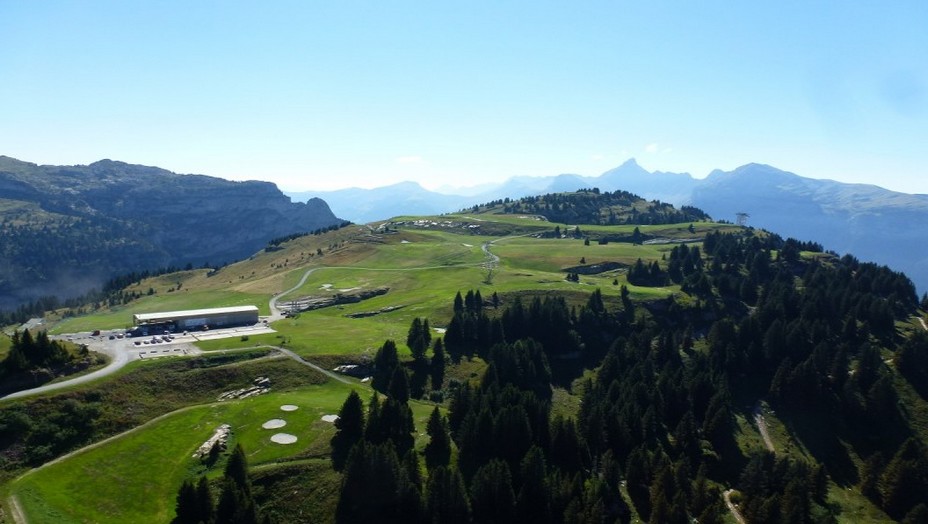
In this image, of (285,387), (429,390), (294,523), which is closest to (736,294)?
(429,390)

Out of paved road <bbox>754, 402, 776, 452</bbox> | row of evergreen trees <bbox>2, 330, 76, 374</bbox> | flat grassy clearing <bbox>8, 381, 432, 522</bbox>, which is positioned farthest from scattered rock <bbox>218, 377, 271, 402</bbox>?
paved road <bbox>754, 402, 776, 452</bbox>

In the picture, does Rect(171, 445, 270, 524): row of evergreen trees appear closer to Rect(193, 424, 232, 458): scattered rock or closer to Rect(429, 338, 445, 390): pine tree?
Rect(193, 424, 232, 458): scattered rock

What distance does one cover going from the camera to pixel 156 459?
72.4 m

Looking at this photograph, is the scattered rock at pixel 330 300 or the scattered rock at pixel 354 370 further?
the scattered rock at pixel 330 300

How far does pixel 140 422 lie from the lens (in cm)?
8025

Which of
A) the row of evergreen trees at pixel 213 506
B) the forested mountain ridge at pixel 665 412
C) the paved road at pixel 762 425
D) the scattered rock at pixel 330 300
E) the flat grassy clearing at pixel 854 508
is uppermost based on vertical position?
the scattered rock at pixel 330 300

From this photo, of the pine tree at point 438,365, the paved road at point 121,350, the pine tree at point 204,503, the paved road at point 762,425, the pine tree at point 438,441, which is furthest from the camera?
the pine tree at point 438,365

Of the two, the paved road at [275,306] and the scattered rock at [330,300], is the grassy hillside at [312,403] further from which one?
the scattered rock at [330,300]

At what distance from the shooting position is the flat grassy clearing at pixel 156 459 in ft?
205

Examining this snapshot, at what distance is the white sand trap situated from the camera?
77375 millimetres

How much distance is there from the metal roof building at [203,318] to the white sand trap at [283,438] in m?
67.5

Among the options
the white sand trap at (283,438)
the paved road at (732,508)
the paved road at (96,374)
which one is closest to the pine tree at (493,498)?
the white sand trap at (283,438)

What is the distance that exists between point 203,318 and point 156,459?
69.8m

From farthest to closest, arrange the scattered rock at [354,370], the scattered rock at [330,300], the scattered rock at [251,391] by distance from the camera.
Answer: the scattered rock at [330,300], the scattered rock at [354,370], the scattered rock at [251,391]
